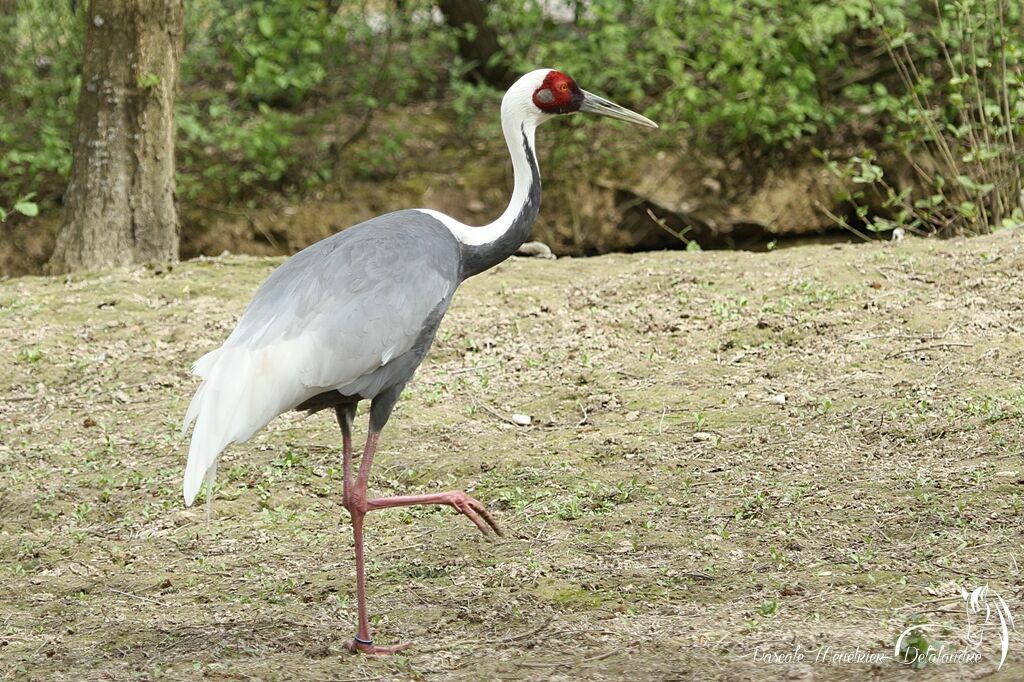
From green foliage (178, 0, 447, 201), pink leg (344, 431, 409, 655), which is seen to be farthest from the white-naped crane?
green foliage (178, 0, 447, 201)

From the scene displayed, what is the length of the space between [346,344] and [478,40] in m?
7.13

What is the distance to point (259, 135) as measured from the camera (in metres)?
9.23

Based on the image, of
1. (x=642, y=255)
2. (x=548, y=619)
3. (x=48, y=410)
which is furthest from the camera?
(x=642, y=255)

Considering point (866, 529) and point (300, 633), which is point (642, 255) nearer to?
point (866, 529)

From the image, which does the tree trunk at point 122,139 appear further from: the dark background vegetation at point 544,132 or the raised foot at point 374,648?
the raised foot at point 374,648

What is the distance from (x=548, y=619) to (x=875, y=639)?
0.92 m

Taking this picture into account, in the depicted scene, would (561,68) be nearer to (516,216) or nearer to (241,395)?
(516,216)

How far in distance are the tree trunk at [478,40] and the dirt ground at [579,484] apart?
4163 millimetres

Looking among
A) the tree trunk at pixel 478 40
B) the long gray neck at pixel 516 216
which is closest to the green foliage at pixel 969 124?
the long gray neck at pixel 516 216

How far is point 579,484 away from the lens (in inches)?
181

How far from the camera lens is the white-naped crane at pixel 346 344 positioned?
3.72m

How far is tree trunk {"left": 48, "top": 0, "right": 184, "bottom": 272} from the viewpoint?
7.30 meters

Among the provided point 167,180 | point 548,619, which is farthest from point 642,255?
point 548,619

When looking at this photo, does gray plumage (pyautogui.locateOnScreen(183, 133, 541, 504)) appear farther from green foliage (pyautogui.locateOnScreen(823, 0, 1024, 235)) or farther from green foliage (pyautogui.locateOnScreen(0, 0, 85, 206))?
green foliage (pyautogui.locateOnScreen(0, 0, 85, 206))
